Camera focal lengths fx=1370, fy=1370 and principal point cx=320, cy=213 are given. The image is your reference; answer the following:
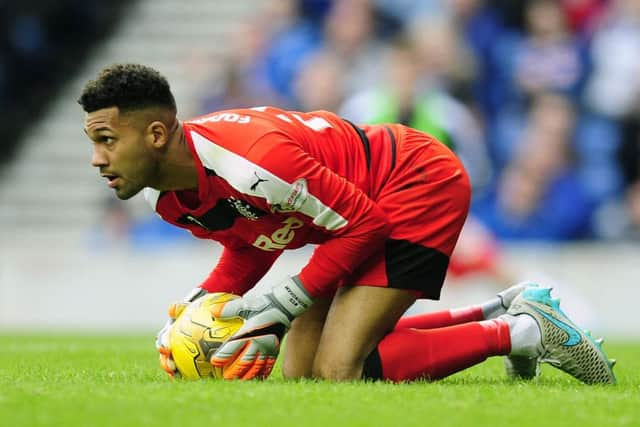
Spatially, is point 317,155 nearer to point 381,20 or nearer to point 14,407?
point 14,407

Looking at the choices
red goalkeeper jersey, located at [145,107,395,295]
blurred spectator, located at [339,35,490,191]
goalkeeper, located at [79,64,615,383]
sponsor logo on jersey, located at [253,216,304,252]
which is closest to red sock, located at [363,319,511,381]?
goalkeeper, located at [79,64,615,383]

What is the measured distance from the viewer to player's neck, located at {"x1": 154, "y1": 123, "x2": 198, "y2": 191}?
6234mm

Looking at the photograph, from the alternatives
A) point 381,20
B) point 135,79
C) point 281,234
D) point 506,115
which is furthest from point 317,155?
point 381,20

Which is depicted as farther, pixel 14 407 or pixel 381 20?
pixel 381 20

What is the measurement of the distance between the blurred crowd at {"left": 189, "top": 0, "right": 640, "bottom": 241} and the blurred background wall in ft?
0.06

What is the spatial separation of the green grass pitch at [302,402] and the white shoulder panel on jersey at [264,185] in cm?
76

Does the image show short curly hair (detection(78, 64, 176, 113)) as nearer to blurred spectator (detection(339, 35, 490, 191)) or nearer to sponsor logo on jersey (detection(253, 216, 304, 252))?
sponsor logo on jersey (detection(253, 216, 304, 252))

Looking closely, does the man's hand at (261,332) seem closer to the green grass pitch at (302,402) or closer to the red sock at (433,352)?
the green grass pitch at (302,402)

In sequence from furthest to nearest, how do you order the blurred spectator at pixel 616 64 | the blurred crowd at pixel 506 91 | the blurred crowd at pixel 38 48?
the blurred crowd at pixel 38 48 → the blurred spectator at pixel 616 64 → the blurred crowd at pixel 506 91

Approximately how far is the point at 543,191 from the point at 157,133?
7622mm

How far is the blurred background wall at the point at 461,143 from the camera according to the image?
1279 cm

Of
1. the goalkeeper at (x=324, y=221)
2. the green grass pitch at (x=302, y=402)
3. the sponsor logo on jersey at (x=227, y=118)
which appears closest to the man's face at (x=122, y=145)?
the goalkeeper at (x=324, y=221)

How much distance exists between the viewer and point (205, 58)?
19.0 metres

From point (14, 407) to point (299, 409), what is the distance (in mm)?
1107
